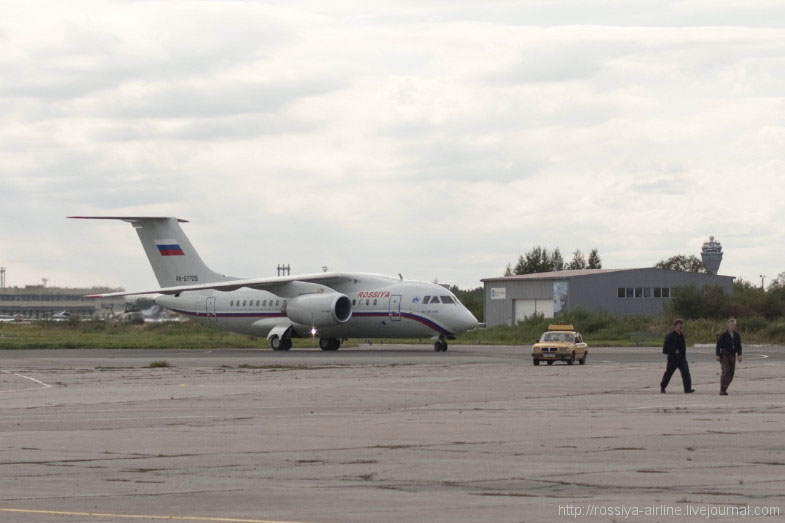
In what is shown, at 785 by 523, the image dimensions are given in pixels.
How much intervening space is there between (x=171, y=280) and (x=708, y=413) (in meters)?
49.0

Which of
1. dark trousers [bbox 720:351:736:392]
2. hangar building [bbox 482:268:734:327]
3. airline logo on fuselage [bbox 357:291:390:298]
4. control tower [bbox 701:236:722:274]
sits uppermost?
control tower [bbox 701:236:722:274]

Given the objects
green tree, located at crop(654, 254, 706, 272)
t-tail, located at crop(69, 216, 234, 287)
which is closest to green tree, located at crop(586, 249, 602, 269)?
green tree, located at crop(654, 254, 706, 272)

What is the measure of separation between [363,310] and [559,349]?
17.6 metres

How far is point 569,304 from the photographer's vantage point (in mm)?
92938

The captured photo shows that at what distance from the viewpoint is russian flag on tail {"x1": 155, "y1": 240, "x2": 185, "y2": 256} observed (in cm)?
6669

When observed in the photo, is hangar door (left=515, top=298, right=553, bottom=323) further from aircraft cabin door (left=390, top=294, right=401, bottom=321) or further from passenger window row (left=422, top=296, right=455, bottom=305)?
passenger window row (left=422, top=296, right=455, bottom=305)

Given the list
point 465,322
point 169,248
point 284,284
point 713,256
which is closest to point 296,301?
point 284,284

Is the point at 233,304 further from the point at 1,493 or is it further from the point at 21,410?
the point at 1,493

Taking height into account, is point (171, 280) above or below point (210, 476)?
above

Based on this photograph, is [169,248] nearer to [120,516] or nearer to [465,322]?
[465,322]

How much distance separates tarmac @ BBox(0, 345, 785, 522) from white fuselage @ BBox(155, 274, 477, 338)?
24857 mm

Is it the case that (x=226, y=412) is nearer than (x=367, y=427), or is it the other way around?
(x=367, y=427)

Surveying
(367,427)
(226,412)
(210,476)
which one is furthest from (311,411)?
(210,476)

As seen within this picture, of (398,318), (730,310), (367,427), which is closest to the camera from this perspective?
(367,427)
